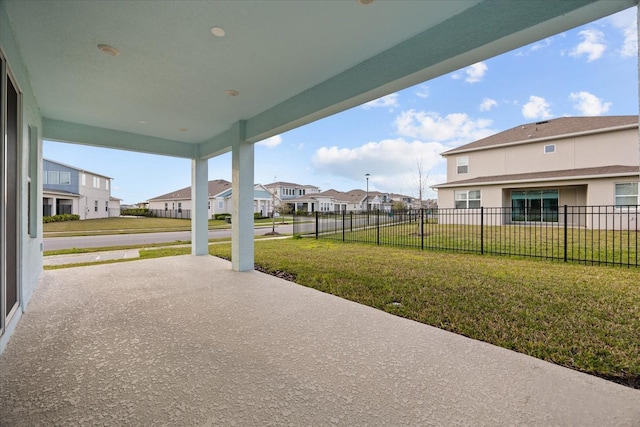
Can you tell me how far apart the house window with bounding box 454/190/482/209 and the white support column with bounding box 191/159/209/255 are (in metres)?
14.4

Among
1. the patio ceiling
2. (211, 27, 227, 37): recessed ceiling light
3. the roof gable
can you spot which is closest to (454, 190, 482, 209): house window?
the roof gable

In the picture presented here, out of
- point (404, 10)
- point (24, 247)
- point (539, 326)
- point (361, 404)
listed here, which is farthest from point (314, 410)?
point (24, 247)

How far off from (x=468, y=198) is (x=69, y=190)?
27962 millimetres

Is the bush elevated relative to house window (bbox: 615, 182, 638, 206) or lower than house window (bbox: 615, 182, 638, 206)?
lower

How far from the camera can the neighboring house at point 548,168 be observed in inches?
496

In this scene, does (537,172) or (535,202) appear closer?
(537,172)

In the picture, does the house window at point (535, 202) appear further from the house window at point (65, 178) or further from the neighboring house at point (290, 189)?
the house window at point (65, 178)

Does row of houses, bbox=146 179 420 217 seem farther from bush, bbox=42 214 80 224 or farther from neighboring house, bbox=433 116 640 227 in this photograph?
bush, bbox=42 214 80 224

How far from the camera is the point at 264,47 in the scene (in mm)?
3365

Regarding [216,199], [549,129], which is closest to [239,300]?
[549,129]

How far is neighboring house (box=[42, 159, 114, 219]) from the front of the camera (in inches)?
776

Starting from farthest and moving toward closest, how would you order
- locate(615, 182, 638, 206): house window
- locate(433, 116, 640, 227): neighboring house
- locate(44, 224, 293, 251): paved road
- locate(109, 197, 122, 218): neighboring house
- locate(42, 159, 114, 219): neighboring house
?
1. locate(109, 197, 122, 218): neighboring house
2. locate(42, 159, 114, 219): neighboring house
3. locate(433, 116, 640, 227): neighboring house
4. locate(615, 182, 638, 206): house window
5. locate(44, 224, 293, 251): paved road

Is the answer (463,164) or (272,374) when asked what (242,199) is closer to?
(272,374)

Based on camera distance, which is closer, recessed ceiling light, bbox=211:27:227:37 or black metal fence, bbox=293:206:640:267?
recessed ceiling light, bbox=211:27:227:37
